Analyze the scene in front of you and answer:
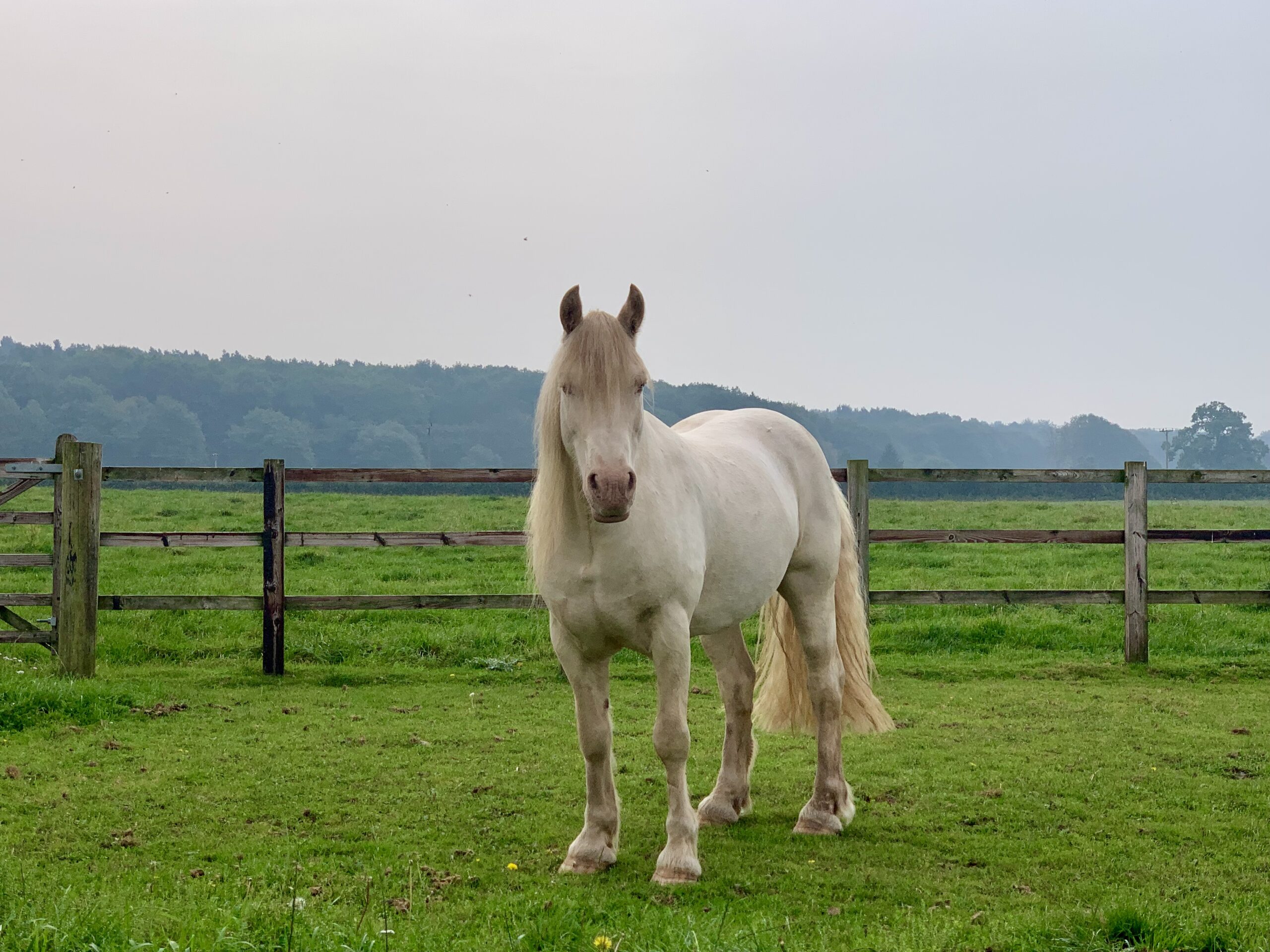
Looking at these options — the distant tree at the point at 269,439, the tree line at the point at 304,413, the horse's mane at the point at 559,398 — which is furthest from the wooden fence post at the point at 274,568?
the distant tree at the point at 269,439

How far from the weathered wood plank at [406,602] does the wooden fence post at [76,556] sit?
4.54ft

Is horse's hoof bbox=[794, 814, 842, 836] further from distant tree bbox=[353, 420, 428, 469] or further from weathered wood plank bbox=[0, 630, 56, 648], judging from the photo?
distant tree bbox=[353, 420, 428, 469]

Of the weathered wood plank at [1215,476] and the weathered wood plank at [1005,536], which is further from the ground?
the weathered wood plank at [1215,476]

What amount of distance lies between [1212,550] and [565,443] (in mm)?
13925

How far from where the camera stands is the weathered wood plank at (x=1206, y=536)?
839 cm

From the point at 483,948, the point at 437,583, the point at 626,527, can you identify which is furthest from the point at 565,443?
the point at 437,583

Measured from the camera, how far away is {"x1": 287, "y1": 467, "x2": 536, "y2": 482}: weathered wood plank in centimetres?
787

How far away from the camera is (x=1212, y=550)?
47.9ft

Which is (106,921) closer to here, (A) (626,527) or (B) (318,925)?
(B) (318,925)

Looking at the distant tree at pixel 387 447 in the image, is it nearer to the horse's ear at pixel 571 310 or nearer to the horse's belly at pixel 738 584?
the horse's belly at pixel 738 584

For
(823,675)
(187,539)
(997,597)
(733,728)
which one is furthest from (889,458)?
(733,728)

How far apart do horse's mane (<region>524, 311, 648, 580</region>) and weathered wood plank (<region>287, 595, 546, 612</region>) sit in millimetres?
4007

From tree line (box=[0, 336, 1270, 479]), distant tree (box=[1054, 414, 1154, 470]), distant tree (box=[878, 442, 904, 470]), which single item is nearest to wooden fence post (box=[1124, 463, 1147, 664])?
tree line (box=[0, 336, 1270, 479])

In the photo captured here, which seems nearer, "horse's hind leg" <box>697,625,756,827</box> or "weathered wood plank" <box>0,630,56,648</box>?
"horse's hind leg" <box>697,625,756,827</box>
